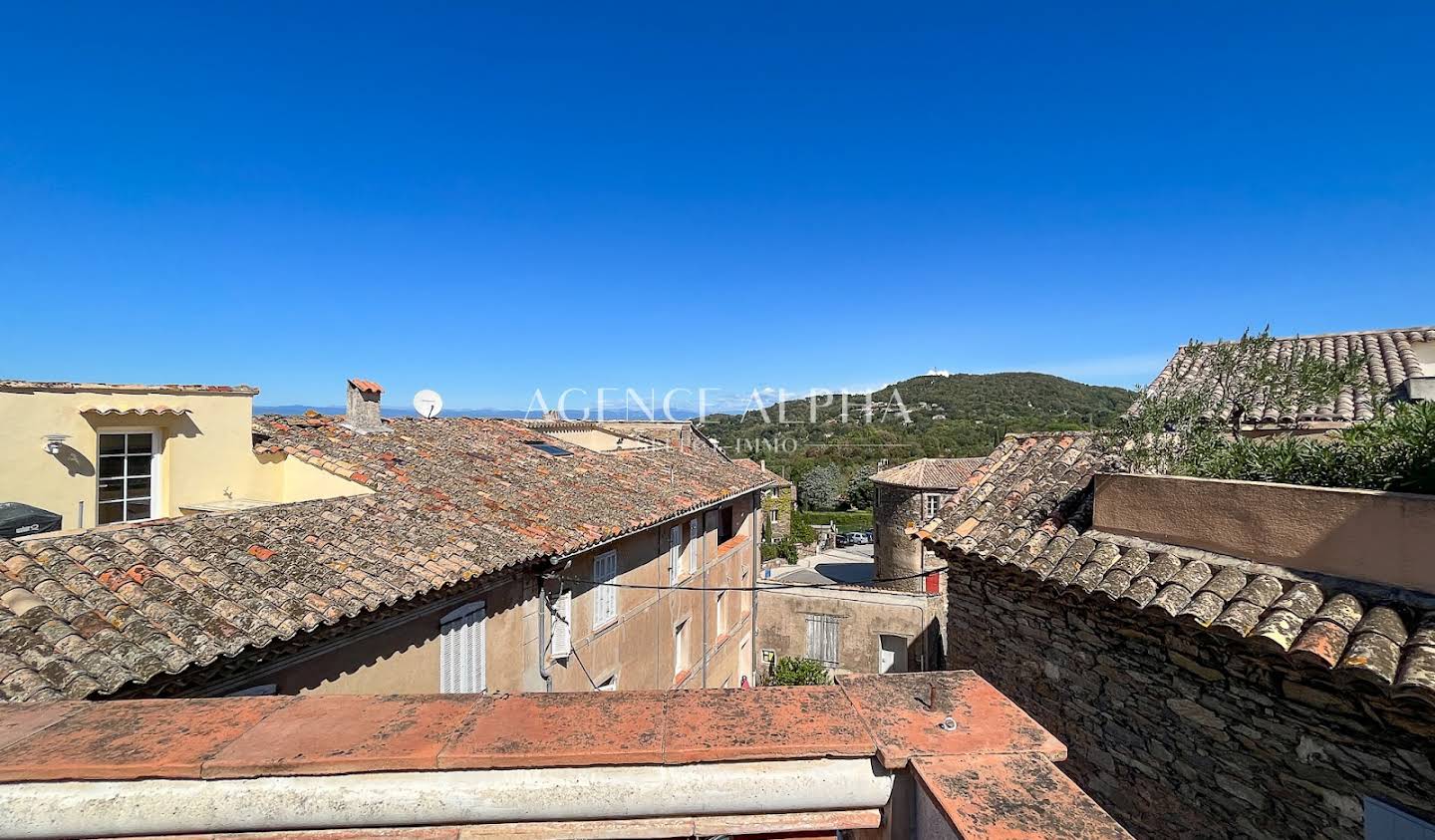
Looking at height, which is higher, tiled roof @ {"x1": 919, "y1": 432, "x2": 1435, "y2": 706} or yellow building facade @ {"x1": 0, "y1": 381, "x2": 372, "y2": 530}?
yellow building facade @ {"x1": 0, "y1": 381, "x2": 372, "y2": 530}

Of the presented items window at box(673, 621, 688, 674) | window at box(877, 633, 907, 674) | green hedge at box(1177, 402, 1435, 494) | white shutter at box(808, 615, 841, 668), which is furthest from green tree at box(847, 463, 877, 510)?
green hedge at box(1177, 402, 1435, 494)

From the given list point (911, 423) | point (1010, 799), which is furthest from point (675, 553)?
point (911, 423)

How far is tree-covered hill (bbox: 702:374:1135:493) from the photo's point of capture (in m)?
55.3

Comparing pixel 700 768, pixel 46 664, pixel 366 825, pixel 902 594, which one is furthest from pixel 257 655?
pixel 902 594

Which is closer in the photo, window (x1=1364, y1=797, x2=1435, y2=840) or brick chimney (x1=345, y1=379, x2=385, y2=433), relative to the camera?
window (x1=1364, y1=797, x2=1435, y2=840)

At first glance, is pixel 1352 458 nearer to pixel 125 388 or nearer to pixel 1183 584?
pixel 1183 584

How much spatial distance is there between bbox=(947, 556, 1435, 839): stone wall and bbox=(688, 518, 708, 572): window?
826 centimetres

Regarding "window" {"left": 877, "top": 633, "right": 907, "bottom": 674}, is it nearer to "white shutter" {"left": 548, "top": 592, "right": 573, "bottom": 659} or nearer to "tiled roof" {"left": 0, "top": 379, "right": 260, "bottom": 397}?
"white shutter" {"left": 548, "top": 592, "right": 573, "bottom": 659}

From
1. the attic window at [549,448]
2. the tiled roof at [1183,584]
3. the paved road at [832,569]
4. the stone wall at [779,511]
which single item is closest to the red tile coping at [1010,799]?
the tiled roof at [1183,584]

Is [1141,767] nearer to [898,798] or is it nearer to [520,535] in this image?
[898,798]

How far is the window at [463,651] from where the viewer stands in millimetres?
6781

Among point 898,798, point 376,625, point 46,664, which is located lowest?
point 376,625

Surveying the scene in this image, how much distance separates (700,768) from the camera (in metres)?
1.47

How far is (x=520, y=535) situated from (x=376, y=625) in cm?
223
